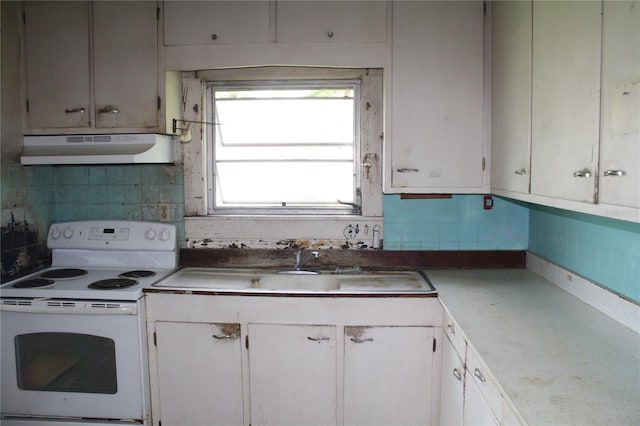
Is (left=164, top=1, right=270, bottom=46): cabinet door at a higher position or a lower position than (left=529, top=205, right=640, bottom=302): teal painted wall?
higher

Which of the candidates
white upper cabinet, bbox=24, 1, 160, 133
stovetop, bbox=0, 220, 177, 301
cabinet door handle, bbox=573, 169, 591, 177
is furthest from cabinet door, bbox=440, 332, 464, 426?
white upper cabinet, bbox=24, 1, 160, 133

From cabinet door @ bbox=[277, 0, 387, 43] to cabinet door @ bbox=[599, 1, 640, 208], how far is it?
142cm

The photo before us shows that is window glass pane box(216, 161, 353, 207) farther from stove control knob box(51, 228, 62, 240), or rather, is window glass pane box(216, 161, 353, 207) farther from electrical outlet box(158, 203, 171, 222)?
stove control knob box(51, 228, 62, 240)

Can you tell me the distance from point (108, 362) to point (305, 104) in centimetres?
186

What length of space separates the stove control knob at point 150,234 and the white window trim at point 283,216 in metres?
0.20

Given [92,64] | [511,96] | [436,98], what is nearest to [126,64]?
[92,64]

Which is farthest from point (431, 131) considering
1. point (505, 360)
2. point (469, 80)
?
point (505, 360)

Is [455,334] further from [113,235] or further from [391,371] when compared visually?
[113,235]

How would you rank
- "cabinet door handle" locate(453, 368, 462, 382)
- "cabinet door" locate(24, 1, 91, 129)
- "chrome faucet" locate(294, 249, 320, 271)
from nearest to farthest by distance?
Answer: "cabinet door handle" locate(453, 368, 462, 382)
"cabinet door" locate(24, 1, 91, 129)
"chrome faucet" locate(294, 249, 320, 271)

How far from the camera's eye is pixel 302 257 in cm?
307

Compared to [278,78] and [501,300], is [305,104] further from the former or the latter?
[501,300]

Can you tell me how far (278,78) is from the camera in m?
3.08

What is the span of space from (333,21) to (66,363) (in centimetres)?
232

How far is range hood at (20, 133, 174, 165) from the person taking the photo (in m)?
2.73
